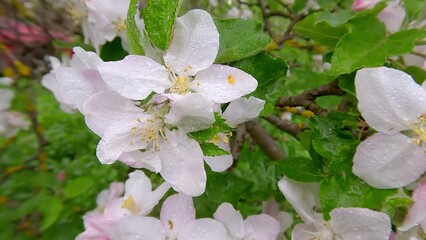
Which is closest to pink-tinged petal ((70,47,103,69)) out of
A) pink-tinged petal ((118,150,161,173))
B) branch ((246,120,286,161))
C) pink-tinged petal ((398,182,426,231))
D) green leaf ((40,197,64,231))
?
pink-tinged petal ((118,150,161,173))

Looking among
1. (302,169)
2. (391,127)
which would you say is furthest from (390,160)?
(302,169)

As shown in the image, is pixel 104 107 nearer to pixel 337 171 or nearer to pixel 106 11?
pixel 337 171

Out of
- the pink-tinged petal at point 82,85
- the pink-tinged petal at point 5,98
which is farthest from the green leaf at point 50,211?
the pink-tinged petal at point 82,85

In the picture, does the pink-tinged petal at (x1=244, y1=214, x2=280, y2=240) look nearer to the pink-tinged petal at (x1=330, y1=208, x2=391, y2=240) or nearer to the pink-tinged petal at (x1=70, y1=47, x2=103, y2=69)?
the pink-tinged petal at (x1=330, y1=208, x2=391, y2=240)

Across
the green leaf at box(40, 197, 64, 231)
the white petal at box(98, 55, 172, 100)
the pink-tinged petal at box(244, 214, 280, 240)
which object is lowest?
the green leaf at box(40, 197, 64, 231)

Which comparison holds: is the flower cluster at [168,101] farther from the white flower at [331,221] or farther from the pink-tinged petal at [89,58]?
the white flower at [331,221]

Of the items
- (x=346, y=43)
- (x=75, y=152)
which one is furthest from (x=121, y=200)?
(x=75, y=152)
